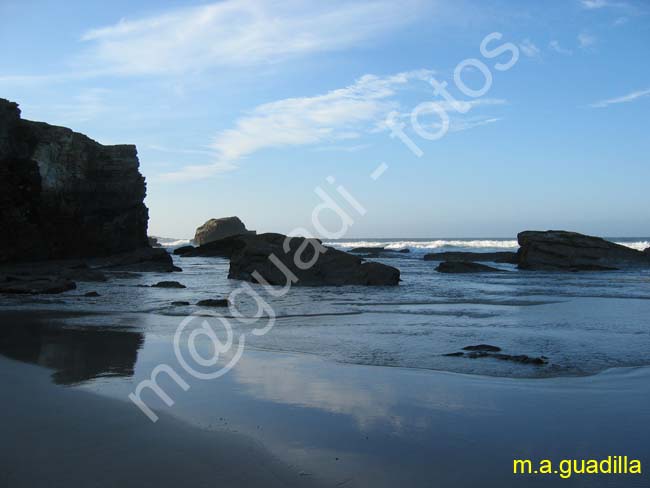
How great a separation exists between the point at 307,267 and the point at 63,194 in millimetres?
14559

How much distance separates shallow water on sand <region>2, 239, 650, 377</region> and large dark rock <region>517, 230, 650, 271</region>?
438 inches

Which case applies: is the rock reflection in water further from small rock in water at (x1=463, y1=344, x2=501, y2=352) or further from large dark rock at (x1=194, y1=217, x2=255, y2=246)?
large dark rock at (x1=194, y1=217, x2=255, y2=246)

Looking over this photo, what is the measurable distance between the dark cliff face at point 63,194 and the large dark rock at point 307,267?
9.24m

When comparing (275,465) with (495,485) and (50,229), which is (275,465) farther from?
(50,229)

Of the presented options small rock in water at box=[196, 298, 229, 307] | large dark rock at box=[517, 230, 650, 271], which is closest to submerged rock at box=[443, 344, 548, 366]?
small rock in water at box=[196, 298, 229, 307]

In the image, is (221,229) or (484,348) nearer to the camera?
(484,348)

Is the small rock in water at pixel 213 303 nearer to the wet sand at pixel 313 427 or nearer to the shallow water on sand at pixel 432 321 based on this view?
the shallow water on sand at pixel 432 321

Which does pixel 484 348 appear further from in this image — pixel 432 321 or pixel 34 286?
pixel 34 286

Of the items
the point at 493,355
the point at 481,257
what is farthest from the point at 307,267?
the point at 481,257

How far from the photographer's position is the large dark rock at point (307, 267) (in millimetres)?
19562

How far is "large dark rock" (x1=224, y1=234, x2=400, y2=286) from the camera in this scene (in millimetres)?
19562

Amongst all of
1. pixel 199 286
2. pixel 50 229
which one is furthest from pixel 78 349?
pixel 50 229

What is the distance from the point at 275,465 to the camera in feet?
11.1

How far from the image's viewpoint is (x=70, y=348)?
710 cm
